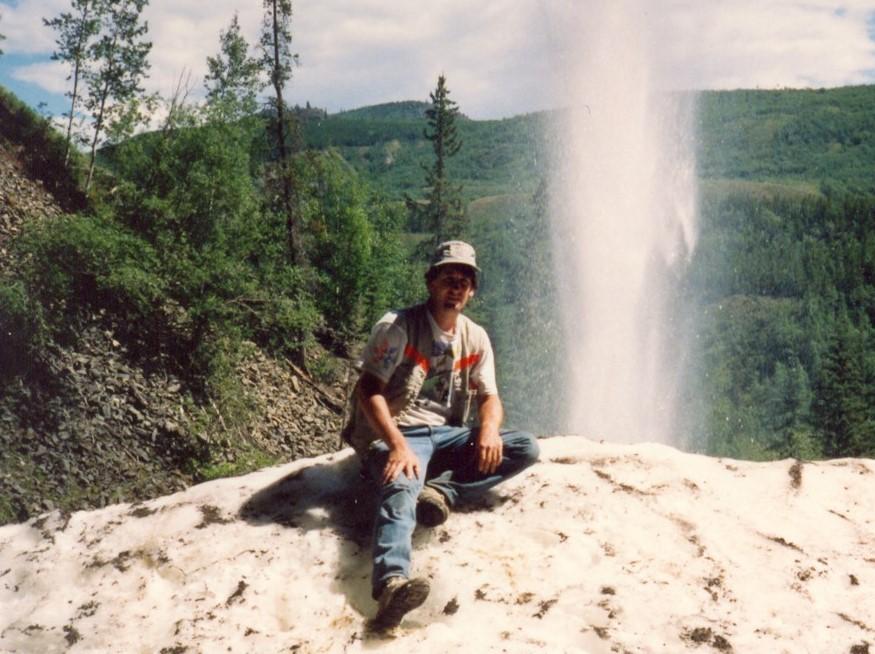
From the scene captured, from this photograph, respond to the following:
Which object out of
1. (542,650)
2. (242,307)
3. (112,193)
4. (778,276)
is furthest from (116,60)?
(778,276)

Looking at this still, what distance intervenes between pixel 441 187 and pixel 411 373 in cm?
3245

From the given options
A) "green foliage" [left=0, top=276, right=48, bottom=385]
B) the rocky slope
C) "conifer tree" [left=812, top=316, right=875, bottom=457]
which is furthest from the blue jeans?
"conifer tree" [left=812, top=316, right=875, bottom=457]

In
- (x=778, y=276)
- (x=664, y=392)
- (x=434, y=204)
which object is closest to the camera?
(x=664, y=392)

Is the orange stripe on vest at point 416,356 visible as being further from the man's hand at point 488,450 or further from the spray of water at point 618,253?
the spray of water at point 618,253

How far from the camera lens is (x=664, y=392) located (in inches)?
1092

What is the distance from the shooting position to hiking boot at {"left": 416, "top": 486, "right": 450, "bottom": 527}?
4566 millimetres

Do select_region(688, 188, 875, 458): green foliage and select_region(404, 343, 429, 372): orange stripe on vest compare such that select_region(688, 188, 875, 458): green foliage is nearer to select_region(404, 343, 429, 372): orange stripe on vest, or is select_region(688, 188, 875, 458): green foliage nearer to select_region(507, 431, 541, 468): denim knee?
select_region(507, 431, 541, 468): denim knee

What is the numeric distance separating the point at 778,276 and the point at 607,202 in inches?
3708

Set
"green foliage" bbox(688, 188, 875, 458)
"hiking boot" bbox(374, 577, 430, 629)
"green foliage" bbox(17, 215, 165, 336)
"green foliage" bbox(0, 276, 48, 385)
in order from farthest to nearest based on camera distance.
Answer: "green foliage" bbox(688, 188, 875, 458) < "green foliage" bbox(17, 215, 165, 336) < "green foliage" bbox(0, 276, 48, 385) < "hiking boot" bbox(374, 577, 430, 629)

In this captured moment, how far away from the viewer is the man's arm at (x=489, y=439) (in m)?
4.71

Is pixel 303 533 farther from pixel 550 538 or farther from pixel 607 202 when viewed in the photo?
pixel 607 202

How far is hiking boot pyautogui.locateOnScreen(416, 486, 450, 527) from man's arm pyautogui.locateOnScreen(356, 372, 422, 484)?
194mm

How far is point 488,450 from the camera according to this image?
4.71m

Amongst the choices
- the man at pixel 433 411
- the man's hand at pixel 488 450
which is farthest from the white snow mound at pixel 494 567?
the man's hand at pixel 488 450
